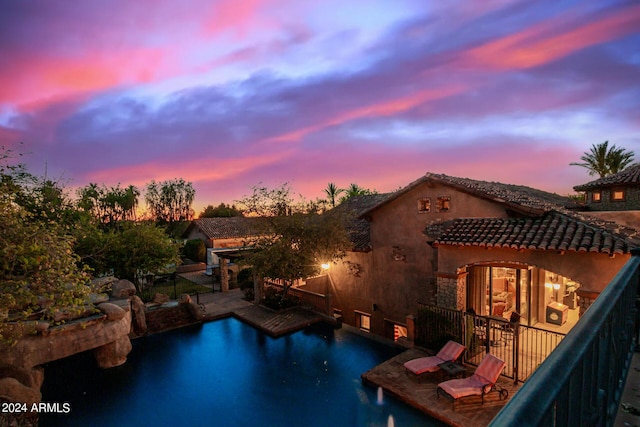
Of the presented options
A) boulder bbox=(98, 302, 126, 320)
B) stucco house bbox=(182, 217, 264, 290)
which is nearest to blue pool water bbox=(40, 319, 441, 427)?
boulder bbox=(98, 302, 126, 320)

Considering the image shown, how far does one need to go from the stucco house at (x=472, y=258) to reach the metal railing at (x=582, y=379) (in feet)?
33.3

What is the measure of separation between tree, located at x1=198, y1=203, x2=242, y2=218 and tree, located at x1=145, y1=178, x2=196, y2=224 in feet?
11.0

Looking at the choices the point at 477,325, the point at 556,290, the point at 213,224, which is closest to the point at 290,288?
the point at 477,325

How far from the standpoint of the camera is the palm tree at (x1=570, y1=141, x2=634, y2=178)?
Result: 3794 centimetres

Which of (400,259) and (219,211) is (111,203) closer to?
(219,211)

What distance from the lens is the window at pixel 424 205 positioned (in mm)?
16027

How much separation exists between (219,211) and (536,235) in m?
60.5

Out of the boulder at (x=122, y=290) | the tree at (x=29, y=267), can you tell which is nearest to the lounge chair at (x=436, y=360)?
the tree at (x=29, y=267)

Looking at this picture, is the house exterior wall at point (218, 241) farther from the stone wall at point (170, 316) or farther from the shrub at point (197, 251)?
the stone wall at point (170, 316)

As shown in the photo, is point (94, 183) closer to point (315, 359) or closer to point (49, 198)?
point (49, 198)

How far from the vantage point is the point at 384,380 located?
37.1 feet

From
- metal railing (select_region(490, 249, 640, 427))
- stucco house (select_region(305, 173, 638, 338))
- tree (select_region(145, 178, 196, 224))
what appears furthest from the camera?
tree (select_region(145, 178, 196, 224))

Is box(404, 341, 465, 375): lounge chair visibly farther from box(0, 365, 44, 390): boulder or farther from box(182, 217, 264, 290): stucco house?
box(182, 217, 264, 290): stucco house

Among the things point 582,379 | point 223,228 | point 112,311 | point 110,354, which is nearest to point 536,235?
point 582,379
